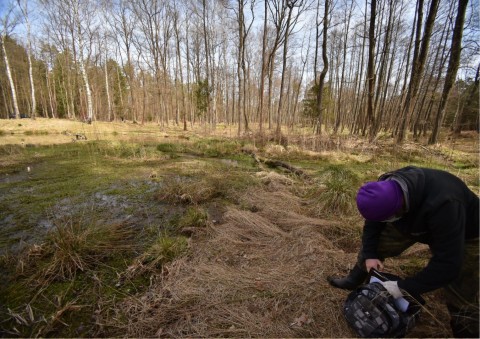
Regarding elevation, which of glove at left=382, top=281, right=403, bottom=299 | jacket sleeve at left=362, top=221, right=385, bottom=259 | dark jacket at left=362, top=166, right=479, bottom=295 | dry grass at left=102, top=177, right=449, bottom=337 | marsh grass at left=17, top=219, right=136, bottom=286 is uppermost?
dark jacket at left=362, top=166, right=479, bottom=295

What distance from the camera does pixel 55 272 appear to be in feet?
7.32

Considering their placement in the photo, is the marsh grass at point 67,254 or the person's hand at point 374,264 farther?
the marsh grass at point 67,254

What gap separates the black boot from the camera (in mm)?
1958

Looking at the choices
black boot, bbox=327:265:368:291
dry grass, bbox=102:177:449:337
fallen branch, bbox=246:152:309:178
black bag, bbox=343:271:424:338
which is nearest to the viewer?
black bag, bbox=343:271:424:338

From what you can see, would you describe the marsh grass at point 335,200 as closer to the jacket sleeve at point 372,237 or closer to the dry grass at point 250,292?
the dry grass at point 250,292

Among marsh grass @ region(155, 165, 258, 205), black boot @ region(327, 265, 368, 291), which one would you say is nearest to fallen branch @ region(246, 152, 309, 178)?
marsh grass @ region(155, 165, 258, 205)

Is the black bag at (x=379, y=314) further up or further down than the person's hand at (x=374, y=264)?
further down

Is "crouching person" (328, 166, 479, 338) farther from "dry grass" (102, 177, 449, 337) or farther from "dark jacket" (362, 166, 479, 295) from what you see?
"dry grass" (102, 177, 449, 337)

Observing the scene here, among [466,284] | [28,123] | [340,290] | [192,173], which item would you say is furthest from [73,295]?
[28,123]

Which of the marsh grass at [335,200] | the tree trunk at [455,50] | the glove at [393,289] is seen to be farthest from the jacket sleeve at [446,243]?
the tree trunk at [455,50]

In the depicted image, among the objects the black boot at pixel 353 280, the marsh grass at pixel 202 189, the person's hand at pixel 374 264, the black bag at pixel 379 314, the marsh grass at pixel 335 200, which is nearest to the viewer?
the black bag at pixel 379 314

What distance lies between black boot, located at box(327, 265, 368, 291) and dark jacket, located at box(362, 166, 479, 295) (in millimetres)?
435

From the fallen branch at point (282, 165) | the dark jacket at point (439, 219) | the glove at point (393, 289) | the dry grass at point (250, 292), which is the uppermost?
the dark jacket at point (439, 219)

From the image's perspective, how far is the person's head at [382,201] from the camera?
1.48m
